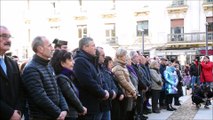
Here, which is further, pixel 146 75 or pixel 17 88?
pixel 146 75

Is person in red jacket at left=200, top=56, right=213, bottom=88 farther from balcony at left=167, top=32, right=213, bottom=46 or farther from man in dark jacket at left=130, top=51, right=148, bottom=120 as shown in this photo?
balcony at left=167, top=32, right=213, bottom=46

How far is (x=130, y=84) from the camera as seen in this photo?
7.90 meters

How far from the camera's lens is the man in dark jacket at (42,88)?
450 centimetres

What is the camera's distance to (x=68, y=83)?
5.23 metres

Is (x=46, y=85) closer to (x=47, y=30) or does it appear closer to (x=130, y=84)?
(x=130, y=84)

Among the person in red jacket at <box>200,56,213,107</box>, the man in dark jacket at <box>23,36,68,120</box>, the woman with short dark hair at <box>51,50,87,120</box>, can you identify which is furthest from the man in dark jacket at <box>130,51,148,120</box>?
the person in red jacket at <box>200,56,213,107</box>

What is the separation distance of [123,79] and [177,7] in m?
27.5

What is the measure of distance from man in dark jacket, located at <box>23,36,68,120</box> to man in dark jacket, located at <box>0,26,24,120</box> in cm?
15

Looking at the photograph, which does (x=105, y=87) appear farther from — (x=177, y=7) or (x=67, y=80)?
(x=177, y=7)

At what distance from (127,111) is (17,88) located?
4226 millimetres

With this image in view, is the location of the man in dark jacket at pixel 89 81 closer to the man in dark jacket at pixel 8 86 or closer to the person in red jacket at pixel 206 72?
the man in dark jacket at pixel 8 86

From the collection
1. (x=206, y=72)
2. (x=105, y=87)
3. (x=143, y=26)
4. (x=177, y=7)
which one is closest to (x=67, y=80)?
(x=105, y=87)

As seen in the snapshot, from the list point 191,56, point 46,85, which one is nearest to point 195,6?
point 191,56

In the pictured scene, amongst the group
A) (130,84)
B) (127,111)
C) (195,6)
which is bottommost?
(127,111)
